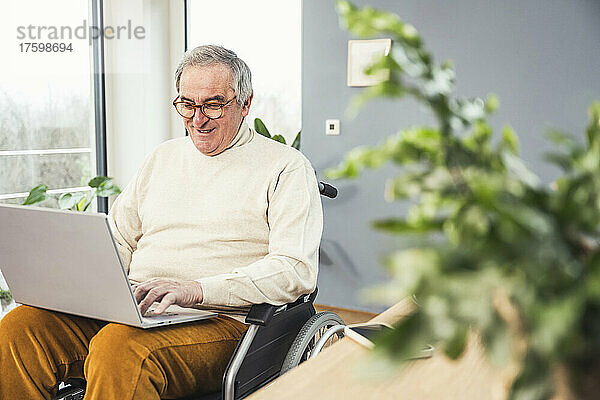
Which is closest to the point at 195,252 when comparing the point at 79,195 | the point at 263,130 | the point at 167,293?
the point at 167,293

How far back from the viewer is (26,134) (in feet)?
13.5

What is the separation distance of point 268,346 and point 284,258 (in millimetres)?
253

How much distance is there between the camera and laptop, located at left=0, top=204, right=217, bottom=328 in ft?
4.93

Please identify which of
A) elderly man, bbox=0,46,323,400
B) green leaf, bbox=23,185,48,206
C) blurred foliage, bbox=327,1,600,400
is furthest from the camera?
green leaf, bbox=23,185,48,206

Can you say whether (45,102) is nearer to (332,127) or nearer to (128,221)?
(332,127)

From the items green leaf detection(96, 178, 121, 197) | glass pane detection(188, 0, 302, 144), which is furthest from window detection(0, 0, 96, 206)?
glass pane detection(188, 0, 302, 144)

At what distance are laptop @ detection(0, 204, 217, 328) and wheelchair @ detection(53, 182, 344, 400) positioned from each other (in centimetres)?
17

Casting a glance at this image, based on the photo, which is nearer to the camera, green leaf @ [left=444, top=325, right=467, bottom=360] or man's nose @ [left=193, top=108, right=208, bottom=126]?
green leaf @ [left=444, top=325, right=467, bottom=360]

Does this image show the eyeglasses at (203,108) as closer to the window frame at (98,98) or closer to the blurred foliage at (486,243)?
the blurred foliage at (486,243)

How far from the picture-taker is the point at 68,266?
1.58m

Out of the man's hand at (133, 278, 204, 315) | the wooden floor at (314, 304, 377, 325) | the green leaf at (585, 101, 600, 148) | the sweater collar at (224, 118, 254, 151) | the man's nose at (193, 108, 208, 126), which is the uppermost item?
the green leaf at (585, 101, 600, 148)

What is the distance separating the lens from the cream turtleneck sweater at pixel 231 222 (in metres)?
1.81

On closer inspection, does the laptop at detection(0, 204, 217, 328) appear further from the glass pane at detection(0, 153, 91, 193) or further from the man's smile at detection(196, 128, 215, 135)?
the glass pane at detection(0, 153, 91, 193)

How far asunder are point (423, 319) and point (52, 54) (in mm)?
4264
